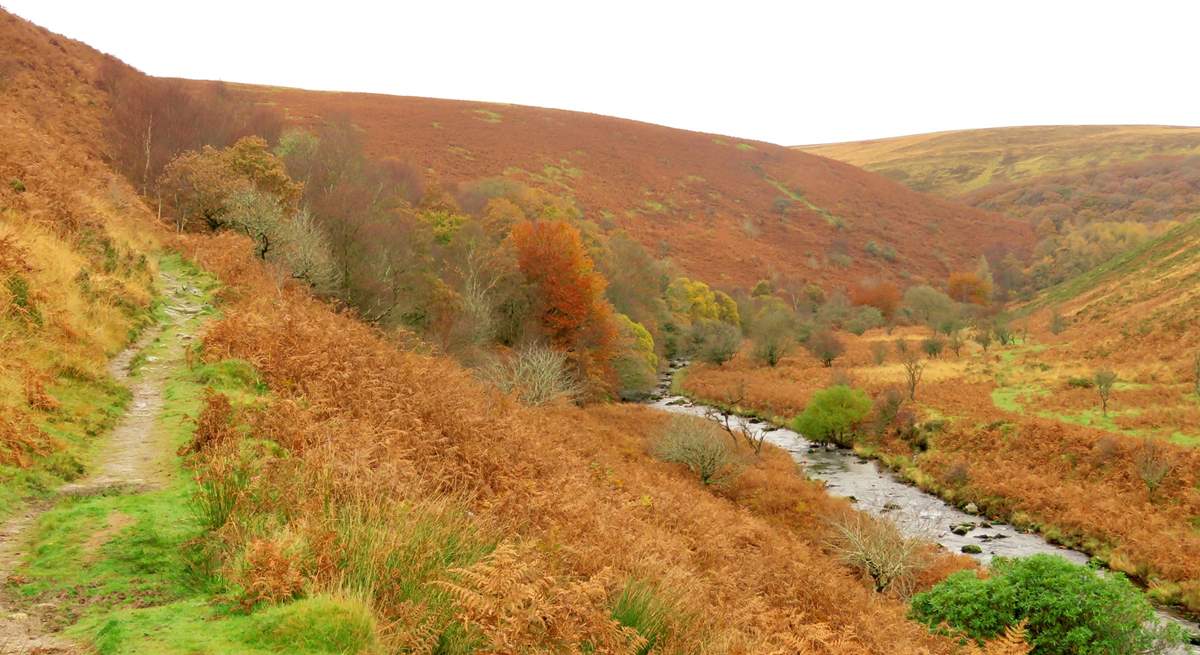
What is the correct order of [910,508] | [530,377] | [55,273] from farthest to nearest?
[910,508], [530,377], [55,273]

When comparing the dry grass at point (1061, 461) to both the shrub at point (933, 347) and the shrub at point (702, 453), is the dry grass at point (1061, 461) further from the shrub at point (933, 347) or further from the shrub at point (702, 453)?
the shrub at point (702, 453)

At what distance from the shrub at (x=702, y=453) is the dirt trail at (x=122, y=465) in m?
18.1

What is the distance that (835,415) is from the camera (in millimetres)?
37156

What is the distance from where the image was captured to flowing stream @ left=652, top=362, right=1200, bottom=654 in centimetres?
2386

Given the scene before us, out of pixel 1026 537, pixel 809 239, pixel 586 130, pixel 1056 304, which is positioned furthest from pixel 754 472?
pixel 586 130

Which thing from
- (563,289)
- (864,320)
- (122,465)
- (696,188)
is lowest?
(864,320)

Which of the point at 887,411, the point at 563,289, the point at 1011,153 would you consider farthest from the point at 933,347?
the point at 1011,153

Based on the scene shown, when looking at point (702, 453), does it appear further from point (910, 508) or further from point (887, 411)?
point (887, 411)

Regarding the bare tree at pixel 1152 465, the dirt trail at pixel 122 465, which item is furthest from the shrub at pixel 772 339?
the dirt trail at pixel 122 465

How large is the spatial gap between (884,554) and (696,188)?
263 feet

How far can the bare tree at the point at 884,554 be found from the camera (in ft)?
60.3

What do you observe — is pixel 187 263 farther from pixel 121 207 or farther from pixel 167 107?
pixel 167 107

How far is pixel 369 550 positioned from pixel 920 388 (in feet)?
140

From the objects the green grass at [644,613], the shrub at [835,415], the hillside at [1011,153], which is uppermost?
the hillside at [1011,153]
